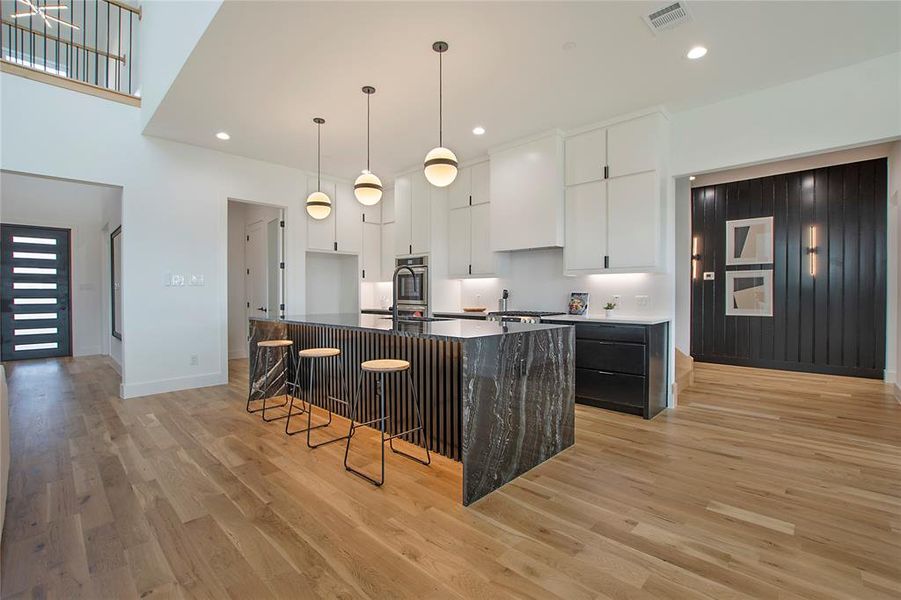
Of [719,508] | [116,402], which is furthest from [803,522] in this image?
[116,402]

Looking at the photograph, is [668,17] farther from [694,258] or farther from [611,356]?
[694,258]

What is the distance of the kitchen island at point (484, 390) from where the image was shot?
2.25 metres

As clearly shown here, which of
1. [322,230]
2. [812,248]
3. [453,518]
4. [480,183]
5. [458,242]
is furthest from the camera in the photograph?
[322,230]

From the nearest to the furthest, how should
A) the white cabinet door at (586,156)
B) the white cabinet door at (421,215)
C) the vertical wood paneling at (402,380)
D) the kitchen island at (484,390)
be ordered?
the kitchen island at (484,390) < the vertical wood paneling at (402,380) < the white cabinet door at (586,156) < the white cabinet door at (421,215)

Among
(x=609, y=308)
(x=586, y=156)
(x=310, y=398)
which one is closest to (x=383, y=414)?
(x=310, y=398)

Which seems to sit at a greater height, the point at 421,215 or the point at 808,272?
the point at 421,215

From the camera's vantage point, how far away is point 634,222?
13.1 ft

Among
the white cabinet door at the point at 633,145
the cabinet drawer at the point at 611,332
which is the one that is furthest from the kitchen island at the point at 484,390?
the white cabinet door at the point at 633,145

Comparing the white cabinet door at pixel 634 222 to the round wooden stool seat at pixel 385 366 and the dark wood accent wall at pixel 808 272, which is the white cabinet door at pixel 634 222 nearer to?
the round wooden stool seat at pixel 385 366

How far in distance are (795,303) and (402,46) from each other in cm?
599

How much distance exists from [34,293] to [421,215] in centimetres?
683

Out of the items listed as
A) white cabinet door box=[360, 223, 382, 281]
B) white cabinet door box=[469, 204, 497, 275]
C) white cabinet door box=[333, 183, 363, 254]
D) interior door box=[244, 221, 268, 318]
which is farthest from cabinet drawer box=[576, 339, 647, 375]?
interior door box=[244, 221, 268, 318]

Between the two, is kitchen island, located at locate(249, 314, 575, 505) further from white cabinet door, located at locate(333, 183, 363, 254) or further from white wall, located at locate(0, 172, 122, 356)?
white wall, located at locate(0, 172, 122, 356)

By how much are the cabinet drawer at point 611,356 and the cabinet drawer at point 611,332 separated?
0.15ft
